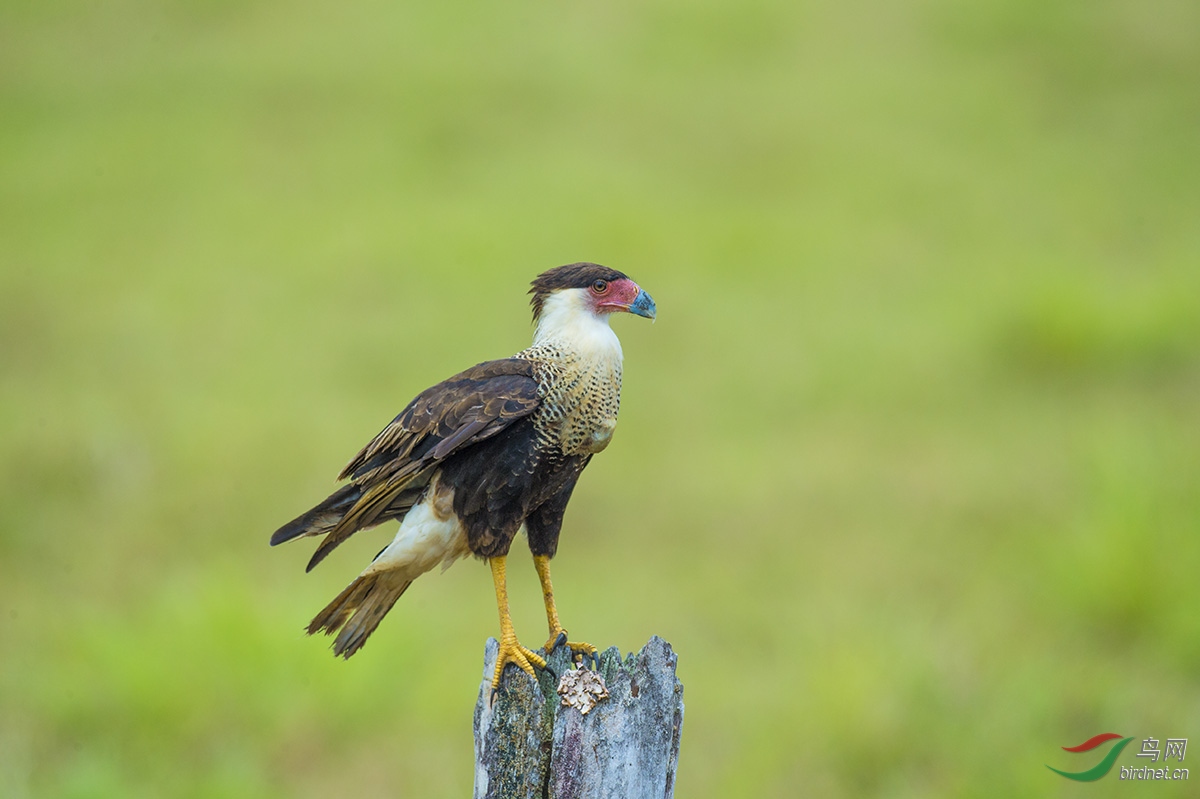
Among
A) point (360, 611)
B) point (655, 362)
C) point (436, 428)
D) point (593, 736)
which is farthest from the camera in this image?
point (655, 362)

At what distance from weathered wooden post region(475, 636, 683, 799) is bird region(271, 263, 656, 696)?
0.50 feet

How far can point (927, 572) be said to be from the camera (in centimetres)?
927

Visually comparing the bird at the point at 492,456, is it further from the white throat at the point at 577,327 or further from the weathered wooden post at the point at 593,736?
the weathered wooden post at the point at 593,736

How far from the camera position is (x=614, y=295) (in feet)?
10.6

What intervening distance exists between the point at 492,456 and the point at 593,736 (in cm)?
80

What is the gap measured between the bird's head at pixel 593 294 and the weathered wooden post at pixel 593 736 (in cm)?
92

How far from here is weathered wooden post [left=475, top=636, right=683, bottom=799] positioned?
2926 mm

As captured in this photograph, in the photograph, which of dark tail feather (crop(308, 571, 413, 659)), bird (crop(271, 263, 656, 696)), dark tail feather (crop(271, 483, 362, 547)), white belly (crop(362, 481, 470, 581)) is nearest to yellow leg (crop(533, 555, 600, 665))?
bird (crop(271, 263, 656, 696))

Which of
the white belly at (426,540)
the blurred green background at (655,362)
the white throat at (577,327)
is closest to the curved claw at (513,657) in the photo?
the white belly at (426,540)

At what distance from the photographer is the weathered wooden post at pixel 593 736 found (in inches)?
115

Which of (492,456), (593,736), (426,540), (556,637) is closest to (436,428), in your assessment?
(492,456)

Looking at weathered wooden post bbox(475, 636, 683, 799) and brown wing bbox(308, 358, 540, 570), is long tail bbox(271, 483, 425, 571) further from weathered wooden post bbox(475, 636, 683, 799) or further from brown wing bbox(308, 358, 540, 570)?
weathered wooden post bbox(475, 636, 683, 799)

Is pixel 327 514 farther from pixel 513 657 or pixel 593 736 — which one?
pixel 593 736

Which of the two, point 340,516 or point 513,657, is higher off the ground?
point 340,516
